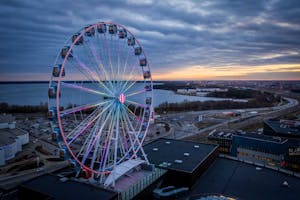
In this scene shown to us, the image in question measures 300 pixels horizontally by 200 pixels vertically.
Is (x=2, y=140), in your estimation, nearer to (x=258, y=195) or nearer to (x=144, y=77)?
(x=144, y=77)

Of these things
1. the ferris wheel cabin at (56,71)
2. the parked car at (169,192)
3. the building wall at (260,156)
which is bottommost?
the building wall at (260,156)

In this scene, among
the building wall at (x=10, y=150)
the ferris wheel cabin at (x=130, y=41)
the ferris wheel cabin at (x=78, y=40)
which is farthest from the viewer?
the building wall at (x=10, y=150)

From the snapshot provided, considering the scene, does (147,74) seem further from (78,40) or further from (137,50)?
(78,40)

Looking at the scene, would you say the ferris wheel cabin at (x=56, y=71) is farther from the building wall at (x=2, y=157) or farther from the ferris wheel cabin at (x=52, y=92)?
the building wall at (x=2, y=157)

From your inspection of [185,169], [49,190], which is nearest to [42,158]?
[49,190]

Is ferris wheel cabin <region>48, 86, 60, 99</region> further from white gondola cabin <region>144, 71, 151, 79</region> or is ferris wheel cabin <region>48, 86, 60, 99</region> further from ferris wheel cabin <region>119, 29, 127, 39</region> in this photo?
white gondola cabin <region>144, 71, 151, 79</region>

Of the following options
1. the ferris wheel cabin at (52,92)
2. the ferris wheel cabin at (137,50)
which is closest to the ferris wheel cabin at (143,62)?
the ferris wheel cabin at (137,50)
